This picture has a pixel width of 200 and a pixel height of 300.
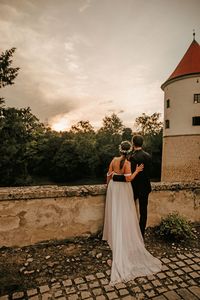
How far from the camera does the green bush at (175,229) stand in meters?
4.37

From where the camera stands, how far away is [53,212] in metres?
4.12

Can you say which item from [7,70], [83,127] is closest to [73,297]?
[7,70]

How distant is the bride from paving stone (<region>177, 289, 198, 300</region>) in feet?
1.59

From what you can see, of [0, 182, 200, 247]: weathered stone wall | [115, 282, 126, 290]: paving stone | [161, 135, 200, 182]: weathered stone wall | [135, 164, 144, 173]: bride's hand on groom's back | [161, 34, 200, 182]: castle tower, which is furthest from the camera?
[161, 135, 200, 182]: weathered stone wall

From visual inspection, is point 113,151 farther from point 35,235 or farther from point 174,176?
point 35,235

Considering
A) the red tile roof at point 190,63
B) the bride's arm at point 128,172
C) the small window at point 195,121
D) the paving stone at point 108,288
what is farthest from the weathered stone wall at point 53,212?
the red tile roof at point 190,63

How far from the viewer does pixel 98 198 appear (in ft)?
14.6

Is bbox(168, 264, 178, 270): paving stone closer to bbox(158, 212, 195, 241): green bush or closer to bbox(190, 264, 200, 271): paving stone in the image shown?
bbox(190, 264, 200, 271): paving stone

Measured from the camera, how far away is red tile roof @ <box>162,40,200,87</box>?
2530 centimetres

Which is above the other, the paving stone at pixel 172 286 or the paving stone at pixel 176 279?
the paving stone at pixel 176 279

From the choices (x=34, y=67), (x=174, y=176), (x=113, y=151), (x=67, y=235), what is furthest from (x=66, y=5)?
(x=113, y=151)

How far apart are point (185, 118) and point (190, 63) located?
259 inches

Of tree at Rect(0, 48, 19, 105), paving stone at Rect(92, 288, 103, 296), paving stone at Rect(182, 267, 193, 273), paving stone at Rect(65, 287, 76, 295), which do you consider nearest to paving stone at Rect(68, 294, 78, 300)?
paving stone at Rect(65, 287, 76, 295)

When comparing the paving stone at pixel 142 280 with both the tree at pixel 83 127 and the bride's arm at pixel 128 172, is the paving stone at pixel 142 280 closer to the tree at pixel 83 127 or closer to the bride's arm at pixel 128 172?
the bride's arm at pixel 128 172
